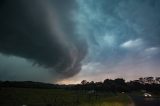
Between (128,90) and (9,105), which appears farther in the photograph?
(128,90)

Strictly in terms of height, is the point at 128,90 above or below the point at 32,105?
above

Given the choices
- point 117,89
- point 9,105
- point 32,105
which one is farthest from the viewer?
point 117,89

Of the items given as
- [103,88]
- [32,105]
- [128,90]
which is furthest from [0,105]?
[128,90]

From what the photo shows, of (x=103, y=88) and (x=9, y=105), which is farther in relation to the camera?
(x=103, y=88)

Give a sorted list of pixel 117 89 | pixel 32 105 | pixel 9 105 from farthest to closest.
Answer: pixel 117 89 → pixel 32 105 → pixel 9 105

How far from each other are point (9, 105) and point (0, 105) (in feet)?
6.99

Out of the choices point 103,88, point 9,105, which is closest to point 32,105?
point 9,105

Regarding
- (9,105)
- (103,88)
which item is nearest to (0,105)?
(9,105)

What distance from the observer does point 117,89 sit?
19150 cm

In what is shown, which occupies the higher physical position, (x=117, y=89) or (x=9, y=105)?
(x=117, y=89)

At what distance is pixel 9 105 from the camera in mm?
45031

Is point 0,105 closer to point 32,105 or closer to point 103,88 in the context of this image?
point 32,105

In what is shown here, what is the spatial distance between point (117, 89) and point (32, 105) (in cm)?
14970

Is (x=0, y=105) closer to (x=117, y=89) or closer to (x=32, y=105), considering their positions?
(x=32, y=105)
